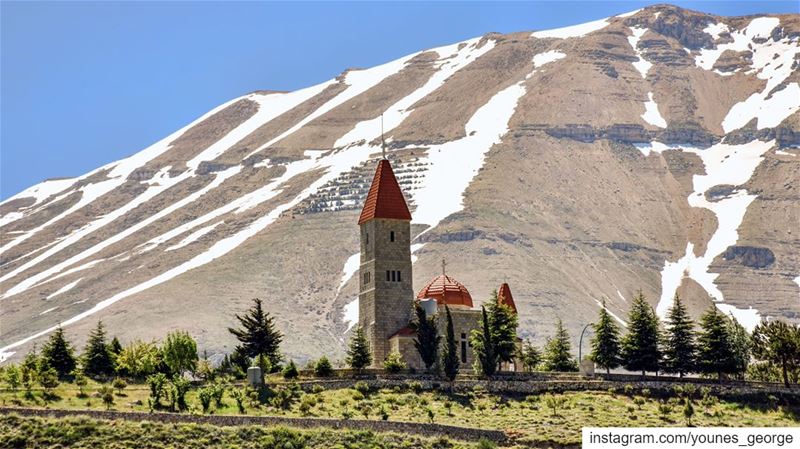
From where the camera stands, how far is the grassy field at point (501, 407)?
84938 millimetres

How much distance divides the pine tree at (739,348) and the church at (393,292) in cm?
1663

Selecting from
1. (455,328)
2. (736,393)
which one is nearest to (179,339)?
(455,328)

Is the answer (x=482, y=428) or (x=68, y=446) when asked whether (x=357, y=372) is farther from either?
(x=68, y=446)

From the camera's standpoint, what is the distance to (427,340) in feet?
332

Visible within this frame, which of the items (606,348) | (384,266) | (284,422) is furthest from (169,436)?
(606,348)

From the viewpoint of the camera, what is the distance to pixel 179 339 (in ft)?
324

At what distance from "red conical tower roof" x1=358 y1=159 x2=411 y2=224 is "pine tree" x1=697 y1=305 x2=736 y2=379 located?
75.4ft

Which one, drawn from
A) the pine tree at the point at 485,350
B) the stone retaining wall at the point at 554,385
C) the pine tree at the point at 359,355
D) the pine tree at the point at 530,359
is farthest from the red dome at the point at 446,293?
the stone retaining wall at the point at 554,385

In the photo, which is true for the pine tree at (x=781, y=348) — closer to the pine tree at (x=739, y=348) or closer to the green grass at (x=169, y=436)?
the pine tree at (x=739, y=348)

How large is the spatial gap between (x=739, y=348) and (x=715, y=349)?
2.25 m

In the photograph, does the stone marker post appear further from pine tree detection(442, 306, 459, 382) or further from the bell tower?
the bell tower

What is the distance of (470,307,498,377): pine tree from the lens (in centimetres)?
9712

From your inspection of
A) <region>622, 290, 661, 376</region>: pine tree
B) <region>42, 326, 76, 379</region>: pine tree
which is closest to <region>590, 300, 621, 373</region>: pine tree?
<region>622, 290, 661, 376</region>: pine tree

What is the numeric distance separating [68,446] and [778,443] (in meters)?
35.4
